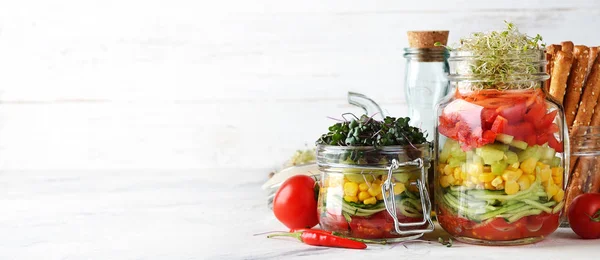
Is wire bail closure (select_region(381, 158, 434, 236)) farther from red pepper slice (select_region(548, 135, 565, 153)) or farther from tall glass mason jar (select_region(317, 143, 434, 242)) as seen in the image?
red pepper slice (select_region(548, 135, 565, 153))

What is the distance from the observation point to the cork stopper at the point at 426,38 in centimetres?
140

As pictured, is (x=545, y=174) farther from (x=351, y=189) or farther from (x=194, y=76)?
(x=194, y=76)

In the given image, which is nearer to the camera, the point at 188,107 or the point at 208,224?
the point at 208,224

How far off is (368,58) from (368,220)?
47.0 inches

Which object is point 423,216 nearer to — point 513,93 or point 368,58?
point 513,93

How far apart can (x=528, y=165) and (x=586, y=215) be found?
0.70 feet

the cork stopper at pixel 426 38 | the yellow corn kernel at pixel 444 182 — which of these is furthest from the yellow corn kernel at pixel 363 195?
the cork stopper at pixel 426 38

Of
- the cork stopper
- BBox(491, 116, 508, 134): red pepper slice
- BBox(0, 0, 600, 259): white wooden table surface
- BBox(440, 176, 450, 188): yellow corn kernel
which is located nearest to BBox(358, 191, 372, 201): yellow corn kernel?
BBox(440, 176, 450, 188): yellow corn kernel

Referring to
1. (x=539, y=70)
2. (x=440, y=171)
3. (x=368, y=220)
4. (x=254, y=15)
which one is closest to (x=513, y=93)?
(x=539, y=70)

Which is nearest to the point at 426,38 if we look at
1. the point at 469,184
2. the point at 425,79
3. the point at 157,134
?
the point at 425,79

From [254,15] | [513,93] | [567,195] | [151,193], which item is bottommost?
[151,193]

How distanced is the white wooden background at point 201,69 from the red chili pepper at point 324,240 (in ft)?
3.74

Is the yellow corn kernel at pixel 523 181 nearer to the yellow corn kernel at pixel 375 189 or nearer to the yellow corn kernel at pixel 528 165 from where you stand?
the yellow corn kernel at pixel 528 165

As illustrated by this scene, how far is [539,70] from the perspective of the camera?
3.98 feet
